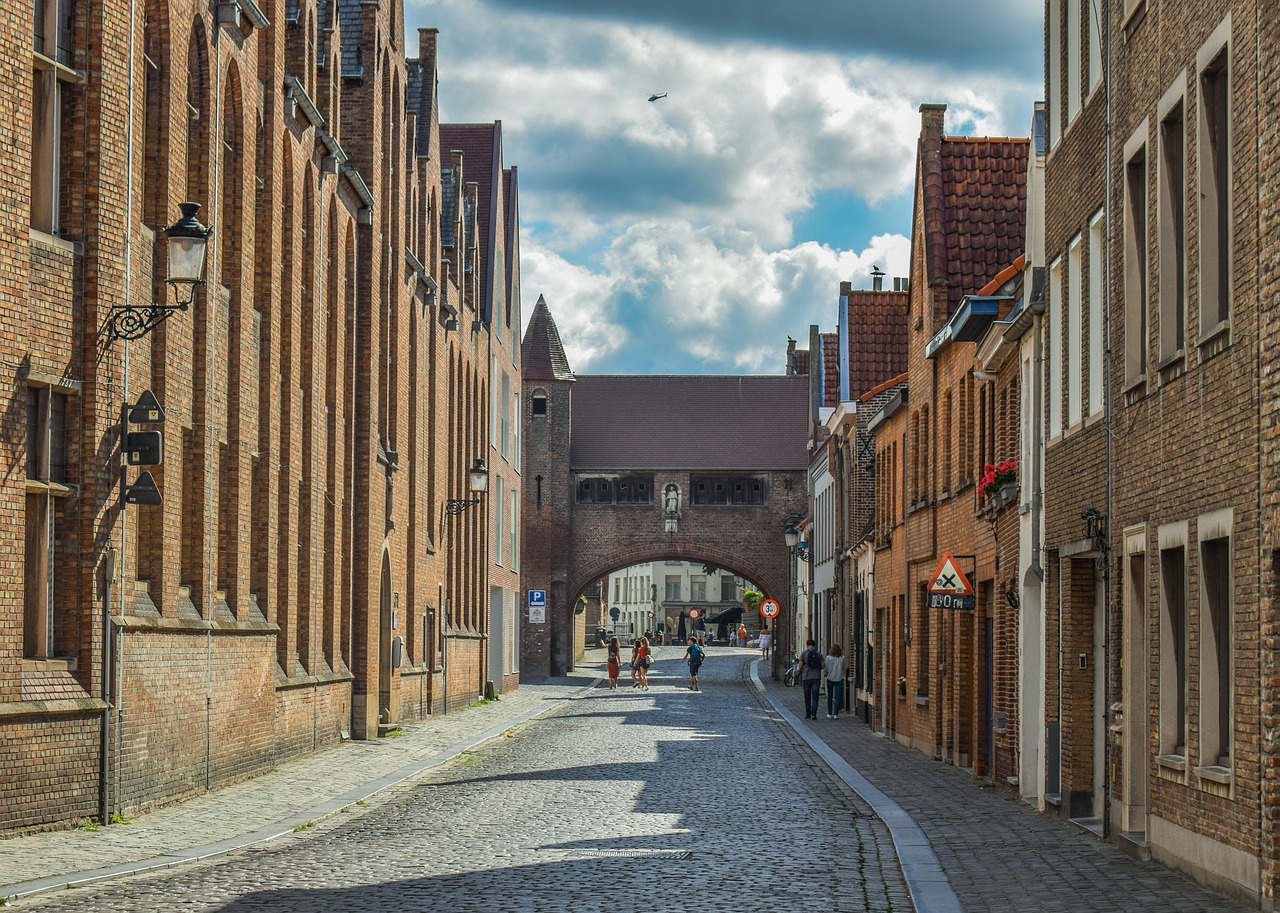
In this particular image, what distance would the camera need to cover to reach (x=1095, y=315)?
51.5ft

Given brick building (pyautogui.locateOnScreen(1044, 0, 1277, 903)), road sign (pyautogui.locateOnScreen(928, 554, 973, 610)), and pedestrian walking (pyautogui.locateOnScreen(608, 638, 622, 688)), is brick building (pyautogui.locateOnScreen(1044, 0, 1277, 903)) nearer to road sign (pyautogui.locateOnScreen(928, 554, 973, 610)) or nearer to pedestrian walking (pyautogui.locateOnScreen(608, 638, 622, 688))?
road sign (pyautogui.locateOnScreen(928, 554, 973, 610))

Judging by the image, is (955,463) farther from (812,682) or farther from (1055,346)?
(812,682)

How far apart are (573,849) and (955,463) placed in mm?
12372

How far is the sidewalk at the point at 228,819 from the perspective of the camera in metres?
12.4

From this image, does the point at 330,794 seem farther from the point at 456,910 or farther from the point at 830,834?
the point at 456,910

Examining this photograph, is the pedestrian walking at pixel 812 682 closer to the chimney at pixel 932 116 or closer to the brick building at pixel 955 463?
the brick building at pixel 955 463

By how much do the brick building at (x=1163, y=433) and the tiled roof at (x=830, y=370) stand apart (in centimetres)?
4015

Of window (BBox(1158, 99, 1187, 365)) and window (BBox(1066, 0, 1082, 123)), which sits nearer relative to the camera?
window (BBox(1158, 99, 1187, 365))

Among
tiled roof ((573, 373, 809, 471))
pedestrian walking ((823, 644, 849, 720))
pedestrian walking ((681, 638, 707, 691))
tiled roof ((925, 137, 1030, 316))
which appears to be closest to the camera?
tiled roof ((925, 137, 1030, 316))

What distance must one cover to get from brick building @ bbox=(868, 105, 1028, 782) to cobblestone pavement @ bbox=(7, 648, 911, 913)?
2198mm

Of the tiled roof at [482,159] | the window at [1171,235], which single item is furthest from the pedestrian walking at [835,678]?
the window at [1171,235]

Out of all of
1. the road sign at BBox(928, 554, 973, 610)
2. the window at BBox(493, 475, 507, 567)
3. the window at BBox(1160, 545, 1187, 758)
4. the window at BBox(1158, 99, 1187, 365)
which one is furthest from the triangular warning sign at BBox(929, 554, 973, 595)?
the window at BBox(493, 475, 507, 567)

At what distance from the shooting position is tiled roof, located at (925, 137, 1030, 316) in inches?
1079


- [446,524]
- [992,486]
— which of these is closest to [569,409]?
[446,524]
